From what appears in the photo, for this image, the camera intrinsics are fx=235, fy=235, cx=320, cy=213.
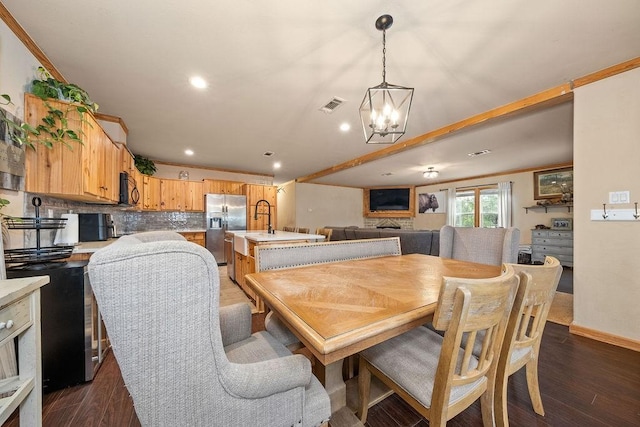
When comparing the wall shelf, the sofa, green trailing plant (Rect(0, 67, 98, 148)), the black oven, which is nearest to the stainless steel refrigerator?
the sofa

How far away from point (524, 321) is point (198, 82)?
10.2 feet

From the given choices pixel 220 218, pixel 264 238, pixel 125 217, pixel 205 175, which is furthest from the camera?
pixel 205 175

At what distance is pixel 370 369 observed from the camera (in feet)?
3.90

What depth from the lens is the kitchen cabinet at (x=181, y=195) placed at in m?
5.42

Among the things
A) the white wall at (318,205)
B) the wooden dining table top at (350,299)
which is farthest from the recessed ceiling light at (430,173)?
the wooden dining table top at (350,299)

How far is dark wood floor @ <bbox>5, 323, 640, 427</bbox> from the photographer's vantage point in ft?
4.32

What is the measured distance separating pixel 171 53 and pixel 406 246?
4.26 meters

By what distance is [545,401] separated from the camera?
145cm

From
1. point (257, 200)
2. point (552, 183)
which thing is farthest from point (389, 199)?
point (257, 200)

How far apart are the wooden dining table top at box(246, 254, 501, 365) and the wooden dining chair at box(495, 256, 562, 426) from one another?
328 millimetres

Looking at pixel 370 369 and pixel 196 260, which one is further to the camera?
pixel 370 369

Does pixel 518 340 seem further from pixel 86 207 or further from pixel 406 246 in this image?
pixel 86 207

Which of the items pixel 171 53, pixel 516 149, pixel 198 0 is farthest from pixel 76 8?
pixel 516 149

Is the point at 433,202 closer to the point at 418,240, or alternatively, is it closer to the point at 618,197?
the point at 418,240
